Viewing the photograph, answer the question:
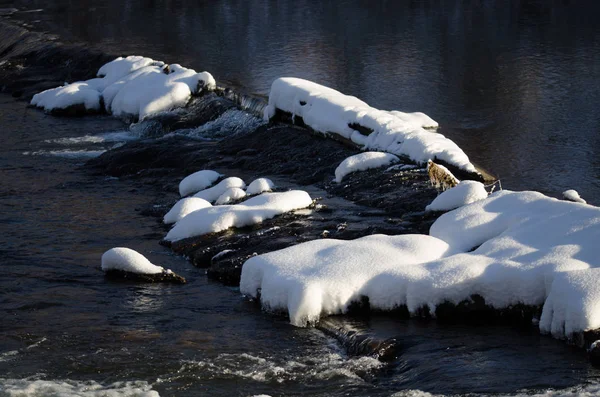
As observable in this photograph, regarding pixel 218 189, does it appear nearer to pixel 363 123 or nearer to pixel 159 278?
pixel 363 123

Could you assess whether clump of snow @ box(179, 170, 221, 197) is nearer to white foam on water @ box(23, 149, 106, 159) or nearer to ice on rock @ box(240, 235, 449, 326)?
white foam on water @ box(23, 149, 106, 159)

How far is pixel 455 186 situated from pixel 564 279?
3.71 m

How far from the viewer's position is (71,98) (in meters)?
23.1

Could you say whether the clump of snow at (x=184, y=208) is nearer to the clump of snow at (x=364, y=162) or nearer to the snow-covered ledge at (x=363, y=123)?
the clump of snow at (x=364, y=162)

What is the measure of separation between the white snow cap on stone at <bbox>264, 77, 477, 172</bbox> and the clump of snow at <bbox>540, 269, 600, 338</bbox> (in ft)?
17.4

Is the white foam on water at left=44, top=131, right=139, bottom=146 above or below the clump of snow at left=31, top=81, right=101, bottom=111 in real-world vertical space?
below

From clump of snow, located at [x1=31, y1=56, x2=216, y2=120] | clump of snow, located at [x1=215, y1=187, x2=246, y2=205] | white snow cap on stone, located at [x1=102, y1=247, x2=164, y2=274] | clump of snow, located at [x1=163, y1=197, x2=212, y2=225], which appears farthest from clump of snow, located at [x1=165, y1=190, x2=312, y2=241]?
clump of snow, located at [x1=31, y1=56, x2=216, y2=120]

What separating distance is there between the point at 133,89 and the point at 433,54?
8.95 metres

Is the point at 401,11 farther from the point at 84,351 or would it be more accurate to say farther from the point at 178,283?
the point at 84,351

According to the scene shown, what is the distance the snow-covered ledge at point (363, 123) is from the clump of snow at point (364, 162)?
26cm

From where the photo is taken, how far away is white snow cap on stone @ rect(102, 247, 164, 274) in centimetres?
1140

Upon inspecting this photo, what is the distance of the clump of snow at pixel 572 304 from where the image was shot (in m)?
8.46

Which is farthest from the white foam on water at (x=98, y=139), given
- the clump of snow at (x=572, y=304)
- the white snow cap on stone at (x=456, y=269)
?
the clump of snow at (x=572, y=304)

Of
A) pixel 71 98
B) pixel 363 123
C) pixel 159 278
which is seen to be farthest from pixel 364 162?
pixel 71 98
